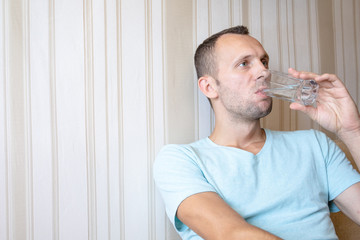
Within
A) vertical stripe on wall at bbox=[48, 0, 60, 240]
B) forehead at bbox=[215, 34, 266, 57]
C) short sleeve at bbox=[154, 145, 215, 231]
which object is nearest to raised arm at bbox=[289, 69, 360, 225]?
forehead at bbox=[215, 34, 266, 57]

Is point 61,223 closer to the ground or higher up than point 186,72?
closer to the ground

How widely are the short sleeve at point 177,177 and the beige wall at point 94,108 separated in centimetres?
19

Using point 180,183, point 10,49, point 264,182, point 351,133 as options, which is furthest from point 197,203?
point 10,49

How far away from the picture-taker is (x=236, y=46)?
1218 mm

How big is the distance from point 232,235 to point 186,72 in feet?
2.46

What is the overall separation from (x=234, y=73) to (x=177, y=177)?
0.46m

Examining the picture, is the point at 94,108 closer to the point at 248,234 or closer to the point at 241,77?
the point at 241,77

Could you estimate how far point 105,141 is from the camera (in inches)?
45.7

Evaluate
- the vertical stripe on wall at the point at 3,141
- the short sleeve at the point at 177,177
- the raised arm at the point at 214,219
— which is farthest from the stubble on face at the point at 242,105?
the vertical stripe on wall at the point at 3,141

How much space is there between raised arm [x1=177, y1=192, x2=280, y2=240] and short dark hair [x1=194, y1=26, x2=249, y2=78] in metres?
0.54

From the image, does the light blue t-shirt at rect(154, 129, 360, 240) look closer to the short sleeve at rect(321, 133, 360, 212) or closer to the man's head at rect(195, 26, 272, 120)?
the short sleeve at rect(321, 133, 360, 212)

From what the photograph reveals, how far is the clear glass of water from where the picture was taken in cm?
107

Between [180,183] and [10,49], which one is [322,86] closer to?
[180,183]

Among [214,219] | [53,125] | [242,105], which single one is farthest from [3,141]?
[242,105]
